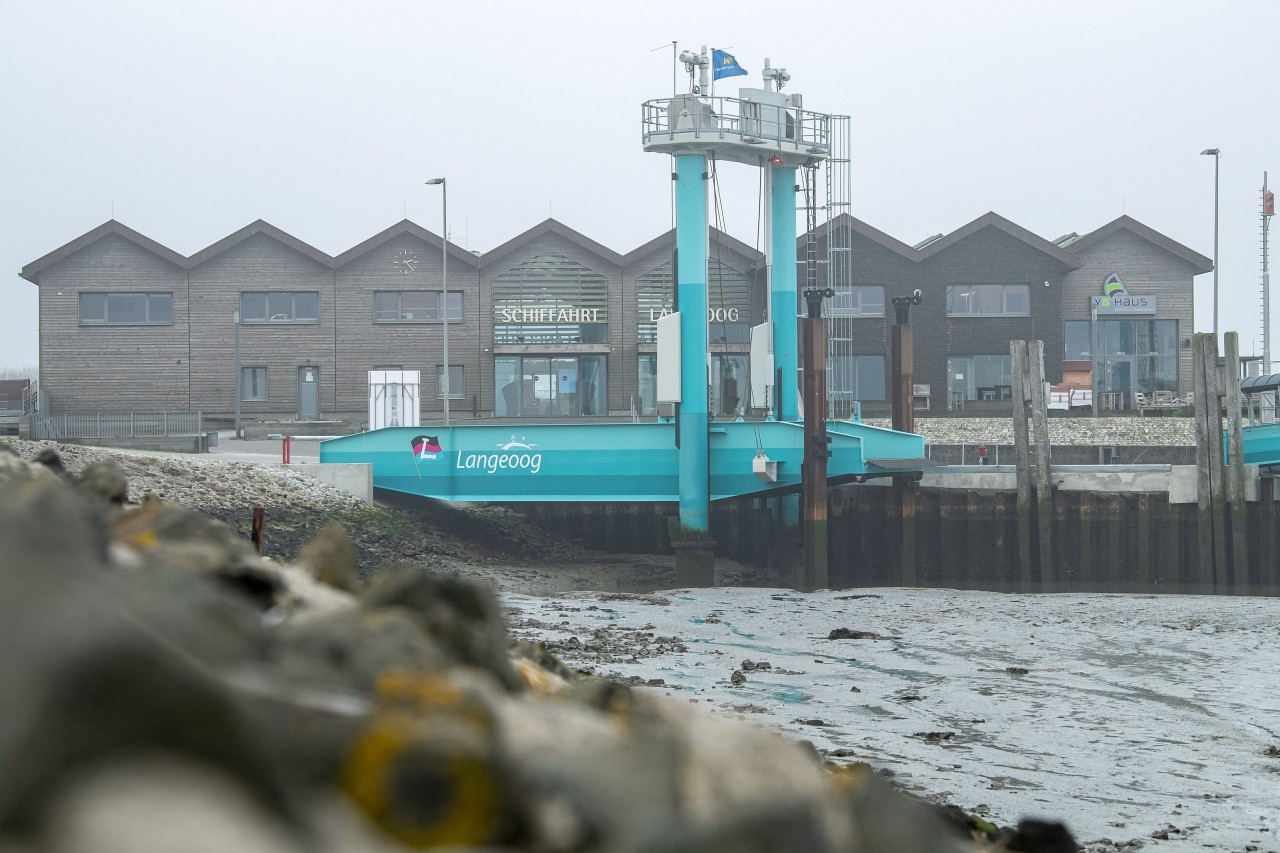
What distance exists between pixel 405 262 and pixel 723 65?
916 inches

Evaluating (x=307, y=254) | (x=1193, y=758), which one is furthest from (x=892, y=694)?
(x=307, y=254)

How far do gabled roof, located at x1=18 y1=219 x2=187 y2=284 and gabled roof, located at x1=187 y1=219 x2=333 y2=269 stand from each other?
0.65 m

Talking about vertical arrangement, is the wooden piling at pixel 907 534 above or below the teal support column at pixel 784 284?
below

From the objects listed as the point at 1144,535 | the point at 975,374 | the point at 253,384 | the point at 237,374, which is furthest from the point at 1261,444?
the point at 253,384

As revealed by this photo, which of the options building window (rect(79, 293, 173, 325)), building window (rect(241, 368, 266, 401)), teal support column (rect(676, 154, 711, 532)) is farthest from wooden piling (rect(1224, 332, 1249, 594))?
building window (rect(79, 293, 173, 325))

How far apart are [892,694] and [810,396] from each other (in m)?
11.2

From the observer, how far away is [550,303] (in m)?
47.1

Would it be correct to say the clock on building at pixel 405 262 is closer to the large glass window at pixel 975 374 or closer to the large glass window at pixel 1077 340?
the large glass window at pixel 975 374

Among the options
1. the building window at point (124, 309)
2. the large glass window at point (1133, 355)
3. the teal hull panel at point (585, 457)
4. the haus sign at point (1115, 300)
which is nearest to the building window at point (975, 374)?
the large glass window at point (1133, 355)

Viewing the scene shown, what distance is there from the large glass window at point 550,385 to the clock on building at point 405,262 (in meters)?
4.45

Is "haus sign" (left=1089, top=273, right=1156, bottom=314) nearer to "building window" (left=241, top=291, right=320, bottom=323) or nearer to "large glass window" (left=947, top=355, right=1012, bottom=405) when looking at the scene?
"large glass window" (left=947, top=355, right=1012, bottom=405)

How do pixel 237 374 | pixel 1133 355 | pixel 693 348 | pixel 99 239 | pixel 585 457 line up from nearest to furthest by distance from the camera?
1. pixel 693 348
2. pixel 585 457
3. pixel 237 374
4. pixel 99 239
5. pixel 1133 355

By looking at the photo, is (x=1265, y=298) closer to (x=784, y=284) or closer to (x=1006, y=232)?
(x=1006, y=232)

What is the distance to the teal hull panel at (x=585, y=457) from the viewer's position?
81.5ft
